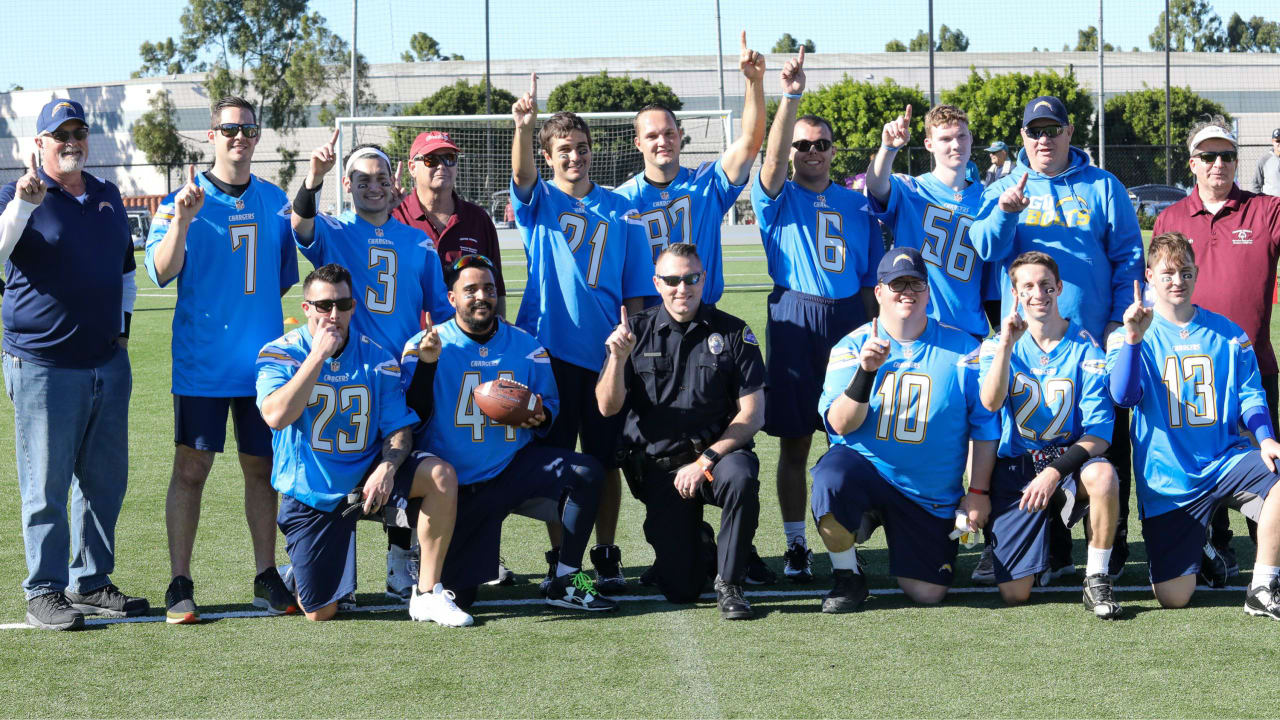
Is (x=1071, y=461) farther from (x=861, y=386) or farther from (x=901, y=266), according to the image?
(x=901, y=266)

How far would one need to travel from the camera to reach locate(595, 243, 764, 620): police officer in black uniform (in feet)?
17.7

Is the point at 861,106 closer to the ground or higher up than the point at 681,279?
higher up

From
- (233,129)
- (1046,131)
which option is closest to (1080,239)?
(1046,131)

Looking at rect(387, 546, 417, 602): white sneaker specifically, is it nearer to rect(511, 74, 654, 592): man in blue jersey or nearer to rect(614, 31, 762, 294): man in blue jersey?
rect(511, 74, 654, 592): man in blue jersey

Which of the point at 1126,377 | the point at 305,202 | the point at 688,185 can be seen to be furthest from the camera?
the point at 688,185

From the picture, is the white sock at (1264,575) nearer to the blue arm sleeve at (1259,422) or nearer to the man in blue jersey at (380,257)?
the blue arm sleeve at (1259,422)

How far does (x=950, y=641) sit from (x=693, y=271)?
1.87 metres

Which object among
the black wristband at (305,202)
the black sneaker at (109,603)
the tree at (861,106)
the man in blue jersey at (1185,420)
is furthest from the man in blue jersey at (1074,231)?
the tree at (861,106)

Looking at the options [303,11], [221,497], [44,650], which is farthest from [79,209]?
[303,11]

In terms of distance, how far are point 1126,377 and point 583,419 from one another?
2440 millimetres

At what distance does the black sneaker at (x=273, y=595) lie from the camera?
17.4 feet

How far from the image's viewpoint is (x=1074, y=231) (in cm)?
583

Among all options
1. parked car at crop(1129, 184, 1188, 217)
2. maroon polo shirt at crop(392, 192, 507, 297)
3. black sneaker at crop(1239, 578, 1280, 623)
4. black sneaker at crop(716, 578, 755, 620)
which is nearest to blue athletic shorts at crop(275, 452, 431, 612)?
maroon polo shirt at crop(392, 192, 507, 297)

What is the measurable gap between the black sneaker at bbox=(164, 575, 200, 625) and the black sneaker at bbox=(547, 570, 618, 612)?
4.87ft
